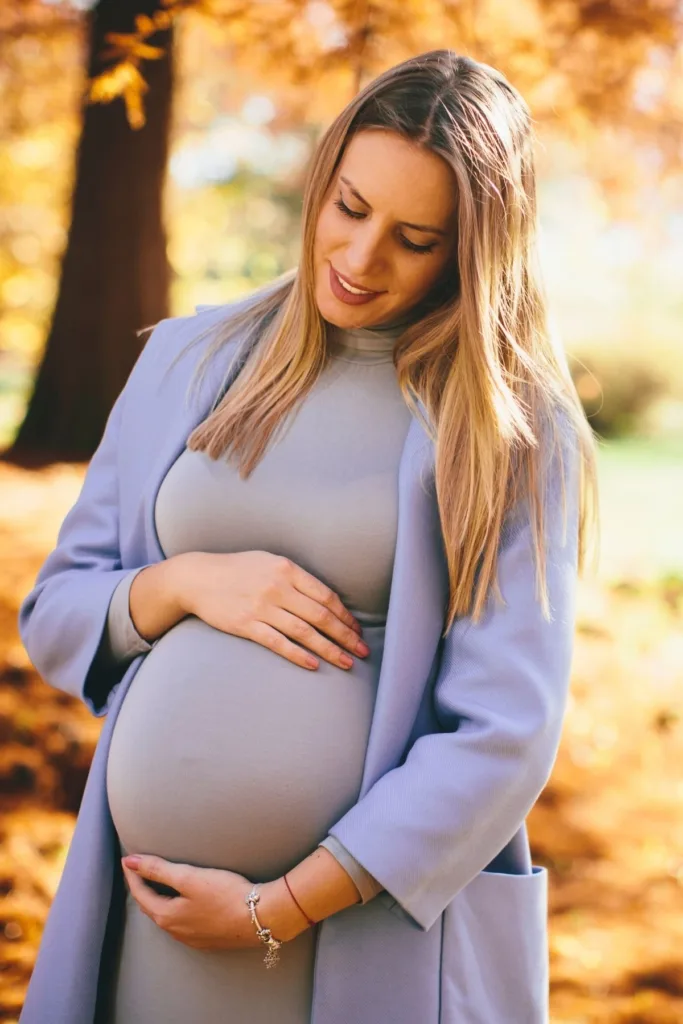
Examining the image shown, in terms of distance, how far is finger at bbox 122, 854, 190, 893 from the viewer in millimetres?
1556

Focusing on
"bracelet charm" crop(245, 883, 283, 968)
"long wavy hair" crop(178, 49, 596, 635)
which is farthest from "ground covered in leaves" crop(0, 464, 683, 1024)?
"long wavy hair" crop(178, 49, 596, 635)

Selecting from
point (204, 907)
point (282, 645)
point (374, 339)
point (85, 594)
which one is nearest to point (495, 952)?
point (204, 907)

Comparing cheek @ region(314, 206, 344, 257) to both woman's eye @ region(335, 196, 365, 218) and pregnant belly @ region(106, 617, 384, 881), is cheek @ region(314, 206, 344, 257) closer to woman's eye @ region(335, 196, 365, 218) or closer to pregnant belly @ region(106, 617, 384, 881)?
woman's eye @ region(335, 196, 365, 218)

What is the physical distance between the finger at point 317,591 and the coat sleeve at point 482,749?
0.64 feet

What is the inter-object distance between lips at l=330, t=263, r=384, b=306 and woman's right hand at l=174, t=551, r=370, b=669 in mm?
461

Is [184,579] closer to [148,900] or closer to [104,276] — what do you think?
[148,900]

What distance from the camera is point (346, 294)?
171cm

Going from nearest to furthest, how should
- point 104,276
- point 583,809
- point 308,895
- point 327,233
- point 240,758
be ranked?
1. point 308,895
2. point 240,758
3. point 327,233
4. point 583,809
5. point 104,276

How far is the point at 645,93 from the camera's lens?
5094 mm

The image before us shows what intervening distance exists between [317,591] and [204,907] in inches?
20.7

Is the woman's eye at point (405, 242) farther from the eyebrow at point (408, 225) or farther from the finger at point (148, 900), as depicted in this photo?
the finger at point (148, 900)

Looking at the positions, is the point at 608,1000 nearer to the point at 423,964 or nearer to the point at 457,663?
the point at 423,964

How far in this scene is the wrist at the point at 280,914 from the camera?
1502mm

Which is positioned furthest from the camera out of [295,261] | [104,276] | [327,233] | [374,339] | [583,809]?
[104,276]
